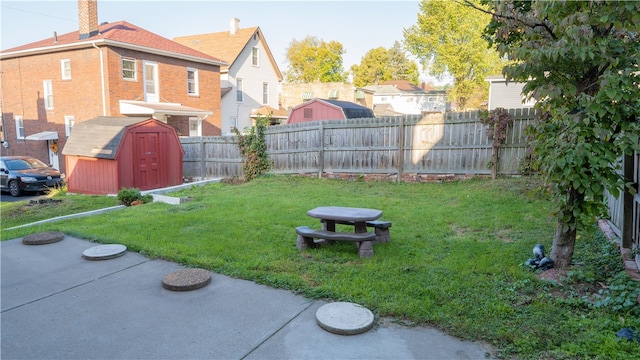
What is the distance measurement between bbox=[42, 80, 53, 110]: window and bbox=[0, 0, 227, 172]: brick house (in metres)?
0.05

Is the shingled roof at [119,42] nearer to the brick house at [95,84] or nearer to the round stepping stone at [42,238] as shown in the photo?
the brick house at [95,84]

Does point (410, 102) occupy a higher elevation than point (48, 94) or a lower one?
higher

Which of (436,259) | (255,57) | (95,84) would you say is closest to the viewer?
(436,259)

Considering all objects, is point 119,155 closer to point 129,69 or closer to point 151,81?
point 129,69

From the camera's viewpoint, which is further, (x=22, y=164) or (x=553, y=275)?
(x=22, y=164)

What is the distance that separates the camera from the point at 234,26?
100 ft

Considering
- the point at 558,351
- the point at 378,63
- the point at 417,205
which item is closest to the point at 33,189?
the point at 417,205

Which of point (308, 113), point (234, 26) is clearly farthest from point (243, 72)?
point (308, 113)

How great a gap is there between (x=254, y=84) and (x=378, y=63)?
40.1 m

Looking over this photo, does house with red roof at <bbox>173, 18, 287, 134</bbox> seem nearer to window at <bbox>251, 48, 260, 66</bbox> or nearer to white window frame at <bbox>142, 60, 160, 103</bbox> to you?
window at <bbox>251, 48, 260, 66</bbox>

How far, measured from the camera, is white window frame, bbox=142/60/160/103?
21.2m

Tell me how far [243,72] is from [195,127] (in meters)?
7.61

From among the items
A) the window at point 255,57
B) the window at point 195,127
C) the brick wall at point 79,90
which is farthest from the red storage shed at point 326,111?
the window at point 255,57

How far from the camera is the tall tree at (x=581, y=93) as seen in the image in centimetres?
376
